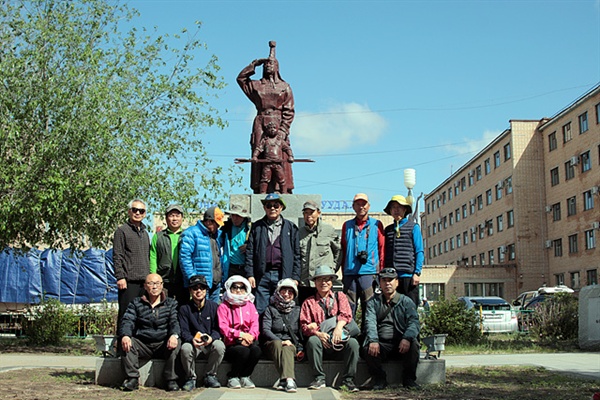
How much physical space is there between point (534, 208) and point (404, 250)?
141 feet

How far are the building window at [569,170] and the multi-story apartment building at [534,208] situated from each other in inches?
2.4

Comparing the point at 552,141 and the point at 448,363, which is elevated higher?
the point at 552,141

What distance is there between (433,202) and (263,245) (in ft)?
228

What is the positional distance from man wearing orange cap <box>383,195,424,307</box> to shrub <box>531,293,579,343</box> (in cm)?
949

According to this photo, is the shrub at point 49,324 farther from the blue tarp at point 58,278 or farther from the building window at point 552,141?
the building window at point 552,141

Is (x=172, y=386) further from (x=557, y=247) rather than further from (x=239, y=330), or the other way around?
(x=557, y=247)

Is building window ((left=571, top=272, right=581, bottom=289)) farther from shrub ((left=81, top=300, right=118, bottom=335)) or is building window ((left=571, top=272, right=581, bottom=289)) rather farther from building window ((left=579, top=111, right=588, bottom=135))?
shrub ((left=81, top=300, right=118, bottom=335))

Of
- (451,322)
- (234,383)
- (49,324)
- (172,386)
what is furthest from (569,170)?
(172,386)

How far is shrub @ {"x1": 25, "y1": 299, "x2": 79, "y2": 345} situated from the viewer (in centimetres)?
1631

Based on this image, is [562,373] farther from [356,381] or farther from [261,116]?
[261,116]

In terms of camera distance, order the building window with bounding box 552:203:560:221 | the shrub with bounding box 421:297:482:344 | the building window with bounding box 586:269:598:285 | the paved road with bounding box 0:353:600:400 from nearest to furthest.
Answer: the paved road with bounding box 0:353:600:400
the shrub with bounding box 421:297:482:344
the building window with bounding box 586:269:598:285
the building window with bounding box 552:203:560:221

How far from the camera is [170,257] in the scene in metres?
8.80

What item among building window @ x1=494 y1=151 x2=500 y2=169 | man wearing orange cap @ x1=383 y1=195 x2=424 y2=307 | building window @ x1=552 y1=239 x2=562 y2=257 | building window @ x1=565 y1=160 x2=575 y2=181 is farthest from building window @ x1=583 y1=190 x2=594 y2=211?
man wearing orange cap @ x1=383 y1=195 x2=424 y2=307

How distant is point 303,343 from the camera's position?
8320 mm
